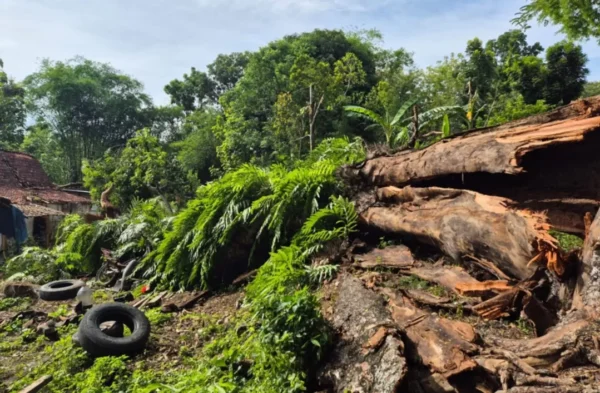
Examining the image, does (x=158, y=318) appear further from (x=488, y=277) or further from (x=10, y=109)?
(x=10, y=109)

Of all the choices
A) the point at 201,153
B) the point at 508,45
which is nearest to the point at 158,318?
the point at 201,153

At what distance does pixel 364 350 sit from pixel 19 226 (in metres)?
16.9

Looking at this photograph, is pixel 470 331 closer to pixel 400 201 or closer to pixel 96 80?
pixel 400 201

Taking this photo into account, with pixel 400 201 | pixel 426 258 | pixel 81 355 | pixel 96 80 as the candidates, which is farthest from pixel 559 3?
pixel 96 80

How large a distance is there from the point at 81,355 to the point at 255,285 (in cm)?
219

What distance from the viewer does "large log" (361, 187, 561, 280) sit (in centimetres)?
327

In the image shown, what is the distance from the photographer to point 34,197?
18016mm

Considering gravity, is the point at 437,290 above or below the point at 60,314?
above

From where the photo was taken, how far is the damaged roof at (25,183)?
59.4ft

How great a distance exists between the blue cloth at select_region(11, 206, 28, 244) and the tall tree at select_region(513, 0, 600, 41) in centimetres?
1872

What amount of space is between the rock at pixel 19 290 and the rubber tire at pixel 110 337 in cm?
517

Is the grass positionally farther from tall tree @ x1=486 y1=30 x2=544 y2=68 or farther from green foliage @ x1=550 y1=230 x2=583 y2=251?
tall tree @ x1=486 y1=30 x2=544 y2=68

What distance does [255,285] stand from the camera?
568 cm

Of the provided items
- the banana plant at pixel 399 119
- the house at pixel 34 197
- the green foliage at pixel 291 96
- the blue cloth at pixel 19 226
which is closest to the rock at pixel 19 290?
the house at pixel 34 197
